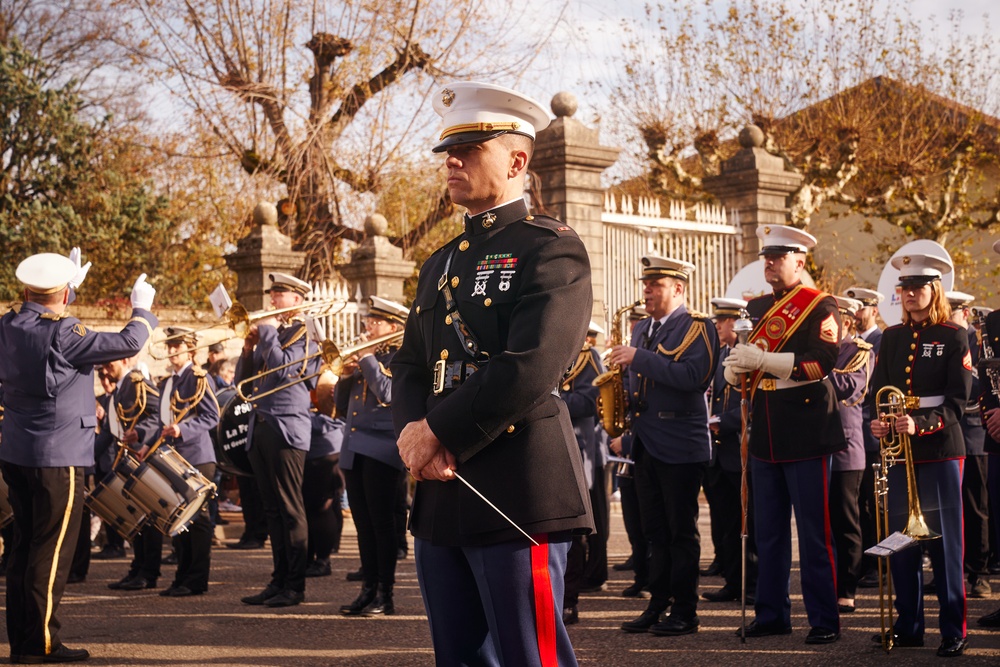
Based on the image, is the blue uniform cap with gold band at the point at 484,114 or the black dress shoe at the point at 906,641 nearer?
the blue uniform cap with gold band at the point at 484,114

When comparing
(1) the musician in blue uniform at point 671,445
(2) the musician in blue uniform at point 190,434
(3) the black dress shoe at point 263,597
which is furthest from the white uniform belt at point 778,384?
(2) the musician in blue uniform at point 190,434

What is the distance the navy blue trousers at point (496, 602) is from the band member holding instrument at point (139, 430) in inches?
229

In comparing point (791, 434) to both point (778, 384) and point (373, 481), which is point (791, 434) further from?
point (373, 481)

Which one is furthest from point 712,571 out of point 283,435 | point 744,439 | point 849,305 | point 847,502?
point 283,435

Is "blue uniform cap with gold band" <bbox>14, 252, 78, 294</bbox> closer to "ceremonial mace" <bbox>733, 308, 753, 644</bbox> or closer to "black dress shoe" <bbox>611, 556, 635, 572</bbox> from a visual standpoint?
"ceremonial mace" <bbox>733, 308, 753, 644</bbox>

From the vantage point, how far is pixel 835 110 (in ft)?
83.5

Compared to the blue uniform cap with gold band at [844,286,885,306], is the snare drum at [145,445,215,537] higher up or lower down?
lower down

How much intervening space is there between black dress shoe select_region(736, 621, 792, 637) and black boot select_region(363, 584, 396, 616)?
2255mm

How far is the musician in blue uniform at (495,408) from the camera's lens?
3398mm

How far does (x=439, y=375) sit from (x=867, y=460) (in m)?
6.52

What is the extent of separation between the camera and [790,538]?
21.4ft

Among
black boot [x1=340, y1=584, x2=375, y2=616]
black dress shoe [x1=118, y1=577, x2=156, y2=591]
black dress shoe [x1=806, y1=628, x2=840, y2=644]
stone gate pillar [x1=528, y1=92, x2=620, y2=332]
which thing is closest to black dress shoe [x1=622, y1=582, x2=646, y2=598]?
black boot [x1=340, y1=584, x2=375, y2=616]

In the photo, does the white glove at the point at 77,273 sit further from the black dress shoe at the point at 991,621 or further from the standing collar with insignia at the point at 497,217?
the black dress shoe at the point at 991,621

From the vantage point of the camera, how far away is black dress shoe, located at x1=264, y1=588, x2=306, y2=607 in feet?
26.8
